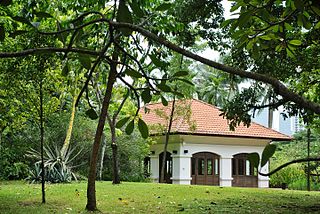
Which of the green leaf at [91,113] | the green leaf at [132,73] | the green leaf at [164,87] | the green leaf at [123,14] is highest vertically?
the green leaf at [123,14]

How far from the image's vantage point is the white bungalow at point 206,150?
2197 centimetres

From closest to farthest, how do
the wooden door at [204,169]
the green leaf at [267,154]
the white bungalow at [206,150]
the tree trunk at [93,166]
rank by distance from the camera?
the green leaf at [267,154], the tree trunk at [93,166], the white bungalow at [206,150], the wooden door at [204,169]

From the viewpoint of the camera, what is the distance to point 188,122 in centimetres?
2077

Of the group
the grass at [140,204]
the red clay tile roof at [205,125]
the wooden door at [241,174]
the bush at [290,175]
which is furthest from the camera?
the wooden door at [241,174]

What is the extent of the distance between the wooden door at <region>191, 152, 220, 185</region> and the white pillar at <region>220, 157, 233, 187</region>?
0.29m

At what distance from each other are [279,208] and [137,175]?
38.4ft

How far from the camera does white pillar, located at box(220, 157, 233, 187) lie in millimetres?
22938

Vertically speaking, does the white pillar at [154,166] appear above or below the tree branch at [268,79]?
below

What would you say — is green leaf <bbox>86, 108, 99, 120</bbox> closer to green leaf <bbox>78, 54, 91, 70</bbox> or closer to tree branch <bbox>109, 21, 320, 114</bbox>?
green leaf <bbox>78, 54, 91, 70</bbox>

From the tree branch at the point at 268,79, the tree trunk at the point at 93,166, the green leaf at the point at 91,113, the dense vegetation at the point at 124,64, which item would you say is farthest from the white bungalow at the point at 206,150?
the tree branch at the point at 268,79

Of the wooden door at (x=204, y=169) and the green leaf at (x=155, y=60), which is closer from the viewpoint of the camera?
the green leaf at (x=155, y=60)

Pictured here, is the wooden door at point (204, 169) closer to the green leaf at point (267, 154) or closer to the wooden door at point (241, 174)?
the wooden door at point (241, 174)

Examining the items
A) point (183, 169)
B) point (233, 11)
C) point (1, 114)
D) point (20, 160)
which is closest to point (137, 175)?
point (183, 169)

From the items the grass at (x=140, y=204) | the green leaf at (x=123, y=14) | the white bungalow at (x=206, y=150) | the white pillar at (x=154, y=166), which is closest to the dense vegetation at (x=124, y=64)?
the green leaf at (x=123, y=14)
